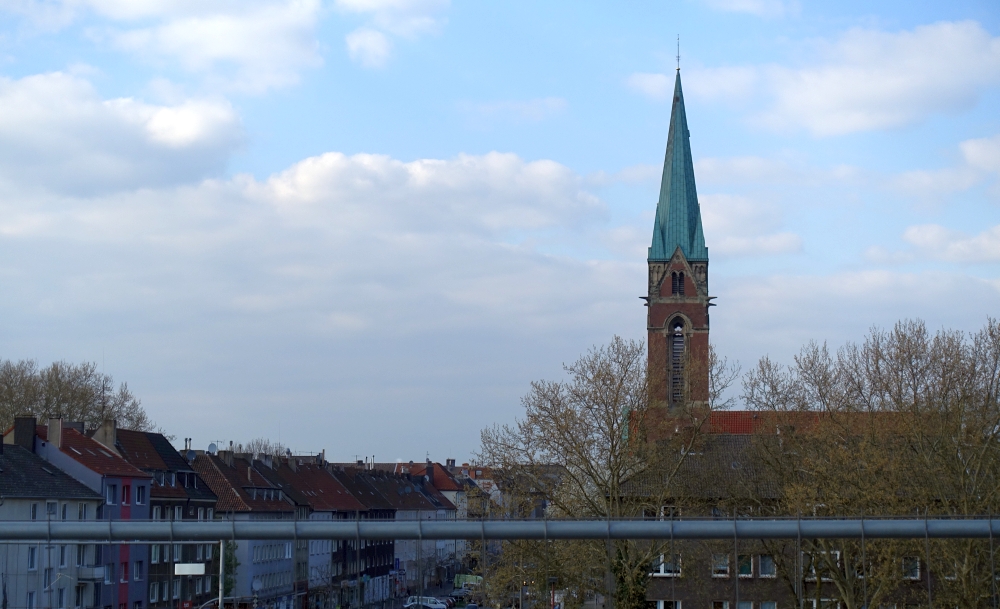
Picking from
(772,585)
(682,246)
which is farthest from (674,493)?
(682,246)

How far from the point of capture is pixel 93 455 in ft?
225

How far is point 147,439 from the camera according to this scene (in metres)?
77.9

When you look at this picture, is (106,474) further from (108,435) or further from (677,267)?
(677,267)

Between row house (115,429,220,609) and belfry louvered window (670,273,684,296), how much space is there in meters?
41.0

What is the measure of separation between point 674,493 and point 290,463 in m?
66.3

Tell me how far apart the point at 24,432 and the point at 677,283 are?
177 ft

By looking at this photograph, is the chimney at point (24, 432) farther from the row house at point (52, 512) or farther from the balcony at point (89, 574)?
the balcony at point (89, 574)

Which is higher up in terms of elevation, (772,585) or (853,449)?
(853,449)

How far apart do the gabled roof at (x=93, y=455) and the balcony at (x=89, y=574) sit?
913 cm

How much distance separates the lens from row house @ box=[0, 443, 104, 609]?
50875mm

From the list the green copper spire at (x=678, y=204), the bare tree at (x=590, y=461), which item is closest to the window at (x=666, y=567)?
the bare tree at (x=590, y=461)

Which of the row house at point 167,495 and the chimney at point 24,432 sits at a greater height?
the chimney at point 24,432

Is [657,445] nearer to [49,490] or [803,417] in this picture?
[803,417]

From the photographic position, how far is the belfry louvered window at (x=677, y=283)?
98.4m
